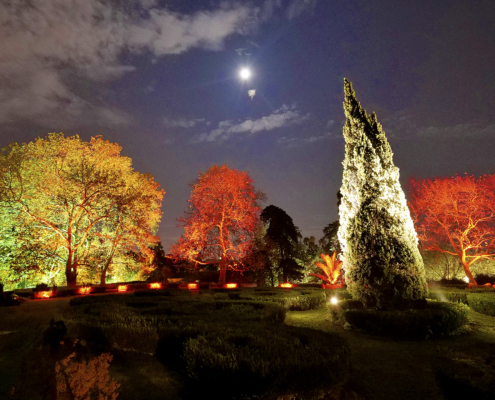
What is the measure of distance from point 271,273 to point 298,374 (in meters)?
27.4

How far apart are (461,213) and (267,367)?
23.9 m

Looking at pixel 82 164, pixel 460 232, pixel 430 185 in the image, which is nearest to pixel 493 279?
pixel 460 232

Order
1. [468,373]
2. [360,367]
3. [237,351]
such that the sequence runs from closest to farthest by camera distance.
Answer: [237,351] → [468,373] → [360,367]

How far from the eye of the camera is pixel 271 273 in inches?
1202

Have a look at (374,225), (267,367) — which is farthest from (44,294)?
(374,225)

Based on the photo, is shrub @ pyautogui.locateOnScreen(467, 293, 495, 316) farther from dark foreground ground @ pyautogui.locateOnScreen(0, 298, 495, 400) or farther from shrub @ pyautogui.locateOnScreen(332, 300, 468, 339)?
shrub @ pyautogui.locateOnScreen(332, 300, 468, 339)

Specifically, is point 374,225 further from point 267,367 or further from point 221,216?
point 221,216

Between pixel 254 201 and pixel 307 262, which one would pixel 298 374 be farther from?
pixel 307 262

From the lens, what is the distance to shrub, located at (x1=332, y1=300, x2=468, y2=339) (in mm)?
7543

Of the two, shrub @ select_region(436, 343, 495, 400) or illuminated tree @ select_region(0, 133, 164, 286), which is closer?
shrub @ select_region(436, 343, 495, 400)

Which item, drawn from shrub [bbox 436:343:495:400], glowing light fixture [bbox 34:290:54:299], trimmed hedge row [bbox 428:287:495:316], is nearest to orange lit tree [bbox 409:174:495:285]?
trimmed hedge row [bbox 428:287:495:316]

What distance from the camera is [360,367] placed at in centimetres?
550

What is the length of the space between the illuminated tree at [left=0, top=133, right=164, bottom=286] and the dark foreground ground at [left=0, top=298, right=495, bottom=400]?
480 inches

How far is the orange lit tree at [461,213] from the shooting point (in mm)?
20719
